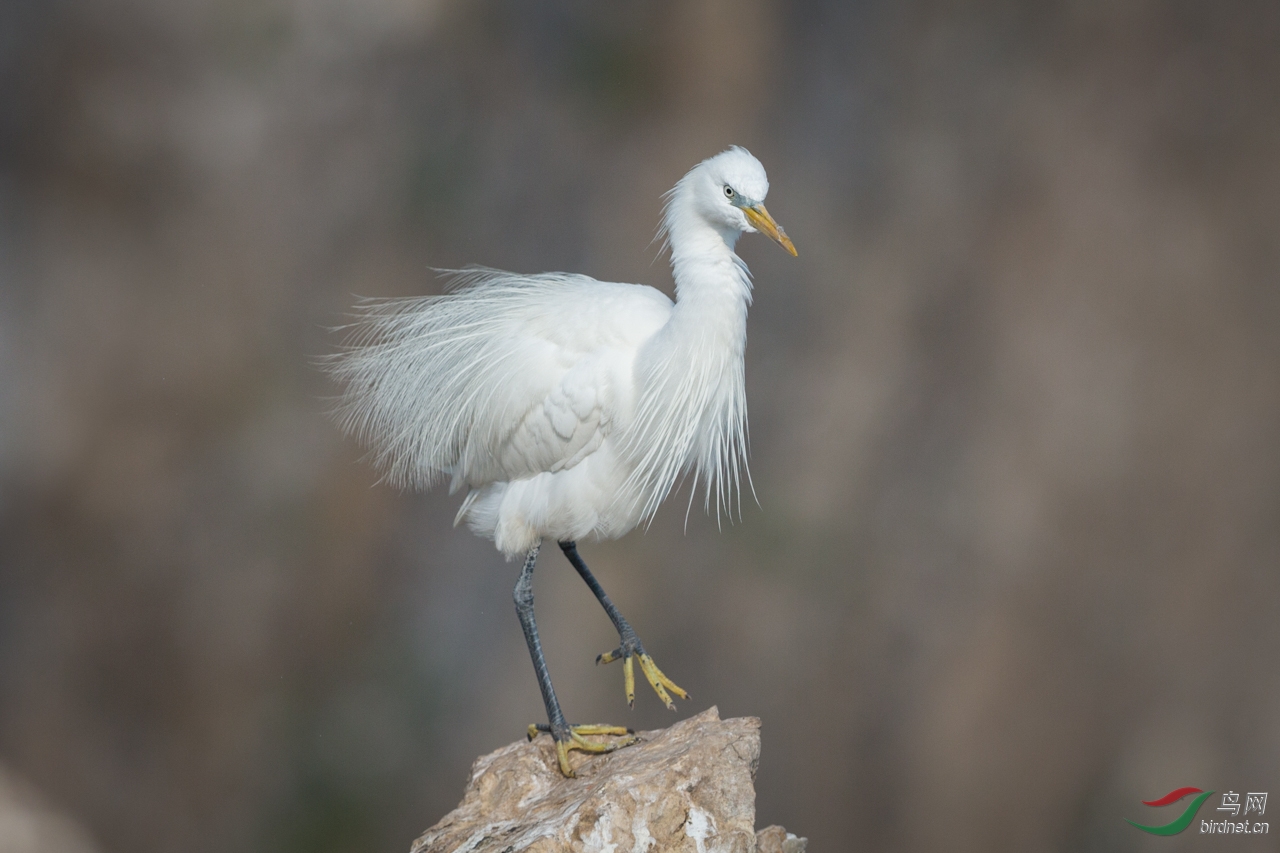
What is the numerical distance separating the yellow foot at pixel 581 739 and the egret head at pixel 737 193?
96 cm

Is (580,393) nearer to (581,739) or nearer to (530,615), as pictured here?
(530,615)

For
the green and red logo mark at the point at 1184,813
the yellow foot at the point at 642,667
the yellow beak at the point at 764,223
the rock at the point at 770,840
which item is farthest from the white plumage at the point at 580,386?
the green and red logo mark at the point at 1184,813

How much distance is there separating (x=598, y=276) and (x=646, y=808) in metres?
1.92

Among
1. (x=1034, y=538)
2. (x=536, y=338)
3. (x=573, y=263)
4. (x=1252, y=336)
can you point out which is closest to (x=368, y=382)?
(x=536, y=338)

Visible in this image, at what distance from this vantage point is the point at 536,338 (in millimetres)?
1903

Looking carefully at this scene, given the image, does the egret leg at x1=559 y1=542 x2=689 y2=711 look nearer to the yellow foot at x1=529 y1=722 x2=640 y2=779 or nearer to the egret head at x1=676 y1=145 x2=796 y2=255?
the yellow foot at x1=529 y1=722 x2=640 y2=779

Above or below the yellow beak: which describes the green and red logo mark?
below

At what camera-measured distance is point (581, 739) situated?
187 centimetres

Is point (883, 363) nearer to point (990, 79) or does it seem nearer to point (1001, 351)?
point (1001, 351)

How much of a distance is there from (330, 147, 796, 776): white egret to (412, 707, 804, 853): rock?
0.45ft

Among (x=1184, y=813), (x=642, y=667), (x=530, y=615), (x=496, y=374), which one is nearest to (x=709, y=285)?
(x=496, y=374)

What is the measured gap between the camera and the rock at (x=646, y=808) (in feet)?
5.03

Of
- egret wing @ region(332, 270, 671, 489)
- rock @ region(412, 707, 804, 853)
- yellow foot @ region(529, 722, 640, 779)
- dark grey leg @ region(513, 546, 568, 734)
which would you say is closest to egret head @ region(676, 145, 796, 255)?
egret wing @ region(332, 270, 671, 489)

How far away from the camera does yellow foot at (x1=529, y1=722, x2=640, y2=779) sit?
184 cm
